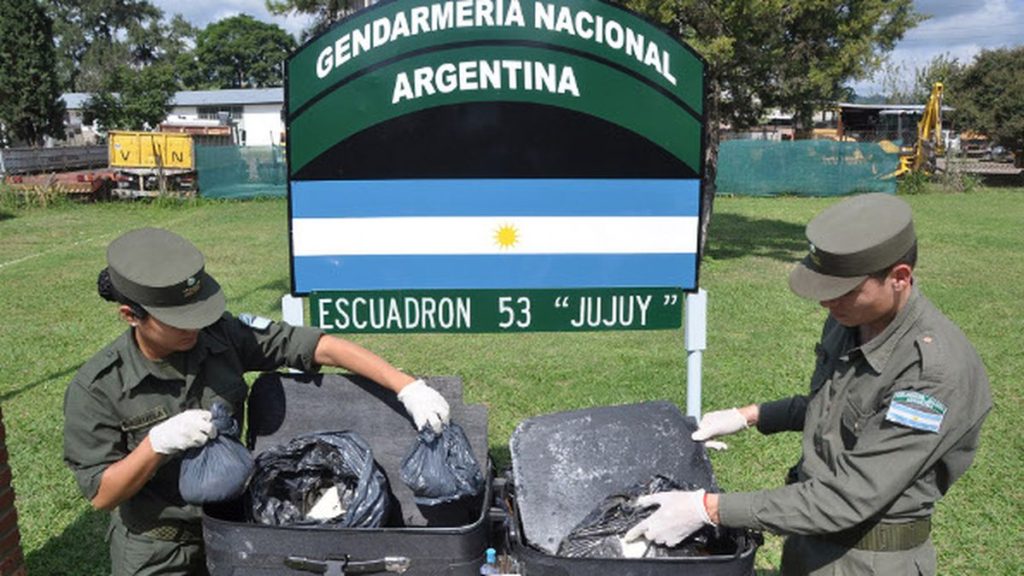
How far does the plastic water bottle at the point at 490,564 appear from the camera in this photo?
2.11 metres

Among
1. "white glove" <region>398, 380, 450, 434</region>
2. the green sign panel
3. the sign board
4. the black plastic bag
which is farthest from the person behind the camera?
the green sign panel

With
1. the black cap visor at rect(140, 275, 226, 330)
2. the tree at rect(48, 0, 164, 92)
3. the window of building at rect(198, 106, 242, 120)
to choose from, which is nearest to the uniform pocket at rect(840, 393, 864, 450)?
the black cap visor at rect(140, 275, 226, 330)

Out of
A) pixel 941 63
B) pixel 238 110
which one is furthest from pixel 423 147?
pixel 238 110

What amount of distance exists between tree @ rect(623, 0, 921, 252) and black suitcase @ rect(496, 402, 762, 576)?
30.0ft

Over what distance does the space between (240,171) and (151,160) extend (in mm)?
2306

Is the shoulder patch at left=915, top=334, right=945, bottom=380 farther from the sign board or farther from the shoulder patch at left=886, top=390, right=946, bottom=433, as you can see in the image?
the sign board

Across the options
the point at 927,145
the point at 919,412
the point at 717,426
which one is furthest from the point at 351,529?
the point at 927,145

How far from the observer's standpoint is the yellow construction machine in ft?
79.9

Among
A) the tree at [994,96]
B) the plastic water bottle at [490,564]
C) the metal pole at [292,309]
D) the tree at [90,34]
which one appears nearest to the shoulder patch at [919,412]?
A: the plastic water bottle at [490,564]

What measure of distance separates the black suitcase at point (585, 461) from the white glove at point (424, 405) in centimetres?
28

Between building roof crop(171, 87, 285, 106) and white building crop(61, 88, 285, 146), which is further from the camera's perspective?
building roof crop(171, 87, 285, 106)

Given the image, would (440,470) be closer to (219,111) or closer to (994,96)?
(994,96)

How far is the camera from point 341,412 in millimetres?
2617

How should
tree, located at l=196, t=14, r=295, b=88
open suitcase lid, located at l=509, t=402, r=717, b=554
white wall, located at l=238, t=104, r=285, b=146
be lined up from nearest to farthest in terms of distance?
open suitcase lid, located at l=509, t=402, r=717, b=554
white wall, located at l=238, t=104, r=285, b=146
tree, located at l=196, t=14, r=295, b=88
